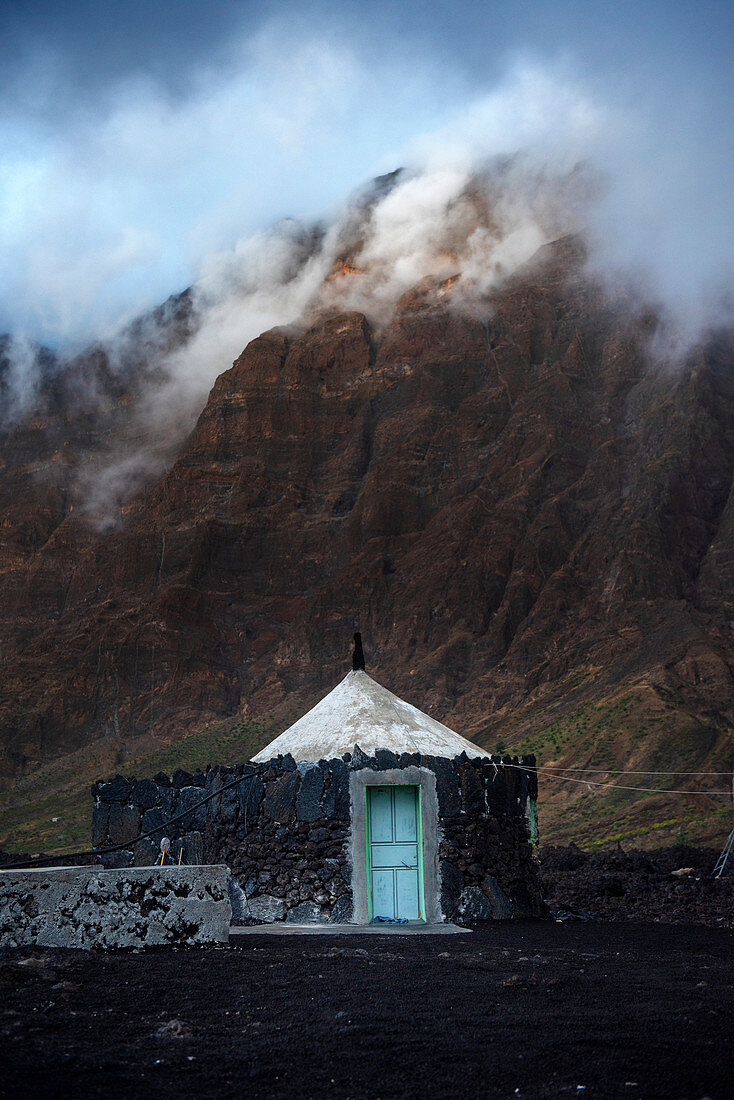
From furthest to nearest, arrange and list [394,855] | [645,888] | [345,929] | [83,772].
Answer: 1. [83,772]
2. [645,888]
3. [394,855]
4. [345,929]

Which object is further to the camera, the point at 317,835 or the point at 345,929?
the point at 317,835

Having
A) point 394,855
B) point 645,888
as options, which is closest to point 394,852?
point 394,855

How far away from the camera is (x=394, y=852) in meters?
12.9

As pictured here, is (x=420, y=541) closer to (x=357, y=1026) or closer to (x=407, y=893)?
(x=407, y=893)

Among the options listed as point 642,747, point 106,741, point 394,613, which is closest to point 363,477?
point 394,613

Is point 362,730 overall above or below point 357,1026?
above

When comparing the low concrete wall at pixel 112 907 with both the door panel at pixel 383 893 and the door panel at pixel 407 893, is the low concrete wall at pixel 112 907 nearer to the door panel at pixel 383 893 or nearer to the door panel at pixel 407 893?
the door panel at pixel 383 893

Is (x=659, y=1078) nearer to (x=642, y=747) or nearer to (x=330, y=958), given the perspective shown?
(x=330, y=958)

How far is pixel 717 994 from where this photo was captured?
21.2ft

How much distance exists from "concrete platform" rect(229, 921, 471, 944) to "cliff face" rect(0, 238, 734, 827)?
1226 inches

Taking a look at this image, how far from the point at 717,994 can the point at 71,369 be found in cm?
10128

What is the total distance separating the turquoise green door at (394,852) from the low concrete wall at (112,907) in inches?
200

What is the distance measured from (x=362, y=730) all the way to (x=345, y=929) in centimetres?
293

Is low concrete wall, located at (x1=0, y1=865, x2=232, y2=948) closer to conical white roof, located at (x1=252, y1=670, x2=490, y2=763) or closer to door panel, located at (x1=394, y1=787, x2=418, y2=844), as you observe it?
door panel, located at (x1=394, y1=787, x2=418, y2=844)
